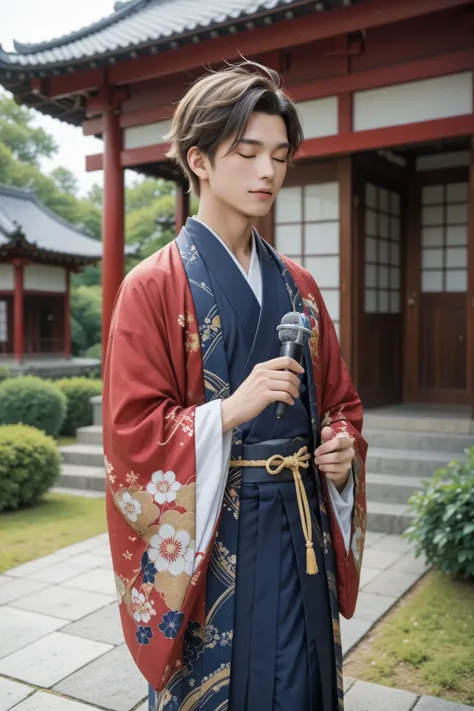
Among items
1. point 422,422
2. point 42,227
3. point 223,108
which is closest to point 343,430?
point 223,108

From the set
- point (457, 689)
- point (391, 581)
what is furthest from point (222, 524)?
point (391, 581)

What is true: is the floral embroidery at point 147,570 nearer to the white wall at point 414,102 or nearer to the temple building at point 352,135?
the temple building at point 352,135

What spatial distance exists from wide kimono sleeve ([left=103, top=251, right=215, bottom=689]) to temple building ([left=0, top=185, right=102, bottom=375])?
16.7m

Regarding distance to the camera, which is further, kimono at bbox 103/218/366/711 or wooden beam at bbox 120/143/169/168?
wooden beam at bbox 120/143/169/168

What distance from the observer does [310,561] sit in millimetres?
1718

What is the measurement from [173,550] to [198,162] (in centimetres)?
97

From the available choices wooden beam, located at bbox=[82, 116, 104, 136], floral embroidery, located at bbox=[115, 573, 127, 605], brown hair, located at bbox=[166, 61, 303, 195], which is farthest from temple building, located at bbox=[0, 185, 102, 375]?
floral embroidery, located at bbox=[115, 573, 127, 605]

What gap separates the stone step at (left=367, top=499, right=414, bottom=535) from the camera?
561 centimetres

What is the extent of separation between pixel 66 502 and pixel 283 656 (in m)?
5.73

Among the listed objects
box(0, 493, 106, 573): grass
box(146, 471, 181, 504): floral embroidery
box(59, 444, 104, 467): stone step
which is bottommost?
box(0, 493, 106, 573): grass

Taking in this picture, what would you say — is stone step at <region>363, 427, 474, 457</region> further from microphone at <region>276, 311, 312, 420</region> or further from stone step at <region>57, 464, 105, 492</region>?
microphone at <region>276, 311, 312, 420</region>

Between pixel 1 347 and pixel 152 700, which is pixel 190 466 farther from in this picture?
pixel 1 347

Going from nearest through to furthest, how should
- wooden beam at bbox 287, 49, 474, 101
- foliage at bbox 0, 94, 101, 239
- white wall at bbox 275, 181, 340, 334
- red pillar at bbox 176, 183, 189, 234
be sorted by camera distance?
wooden beam at bbox 287, 49, 474, 101, white wall at bbox 275, 181, 340, 334, red pillar at bbox 176, 183, 189, 234, foliage at bbox 0, 94, 101, 239

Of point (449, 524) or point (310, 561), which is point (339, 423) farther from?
point (449, 524)
